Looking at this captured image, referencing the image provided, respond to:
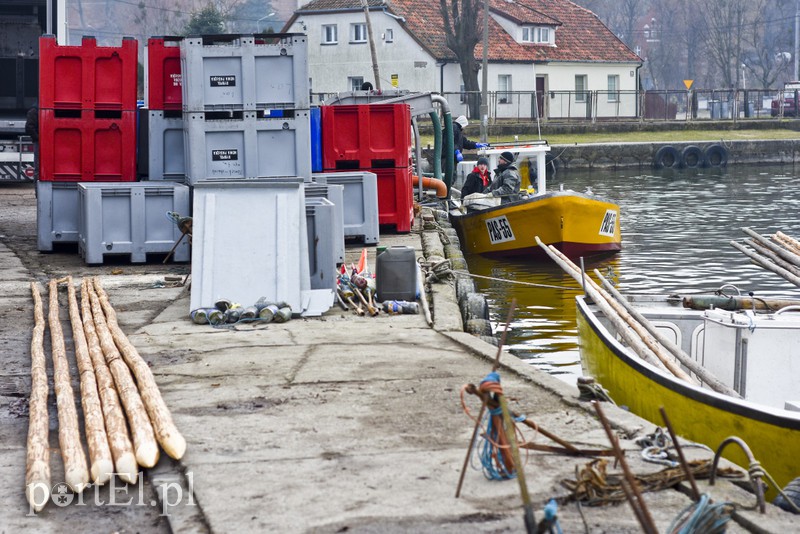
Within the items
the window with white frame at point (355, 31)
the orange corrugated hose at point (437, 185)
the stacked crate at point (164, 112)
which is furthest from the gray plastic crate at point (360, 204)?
the window with white frame at point (355, 31)

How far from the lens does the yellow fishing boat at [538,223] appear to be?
1981cm

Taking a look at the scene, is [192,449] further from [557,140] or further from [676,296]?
[557,140]

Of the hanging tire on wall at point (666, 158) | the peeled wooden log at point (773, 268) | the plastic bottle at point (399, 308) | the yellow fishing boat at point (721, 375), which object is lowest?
the yellow fishing boat at point (721, 375)

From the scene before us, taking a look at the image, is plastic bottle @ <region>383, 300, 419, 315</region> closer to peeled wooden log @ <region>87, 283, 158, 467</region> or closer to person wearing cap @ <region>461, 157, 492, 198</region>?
peeled wooden log @ <region>87, 283, 158, 467</region>

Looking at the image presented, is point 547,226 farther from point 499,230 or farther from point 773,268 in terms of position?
point 773,268

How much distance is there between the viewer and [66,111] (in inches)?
562

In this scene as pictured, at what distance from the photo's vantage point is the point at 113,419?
627cm

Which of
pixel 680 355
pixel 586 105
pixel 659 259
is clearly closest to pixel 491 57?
pixel 586 105

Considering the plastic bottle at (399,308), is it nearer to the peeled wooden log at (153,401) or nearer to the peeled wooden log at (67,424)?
the peeled wooden log at (153,401)

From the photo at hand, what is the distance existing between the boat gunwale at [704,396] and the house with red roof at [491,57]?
51.3m

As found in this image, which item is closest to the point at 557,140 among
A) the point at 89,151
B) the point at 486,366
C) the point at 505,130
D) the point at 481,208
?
the point at 505,130

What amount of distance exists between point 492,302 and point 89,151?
599cm

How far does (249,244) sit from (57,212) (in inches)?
192

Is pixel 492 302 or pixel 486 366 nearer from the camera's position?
pixel 486 366
